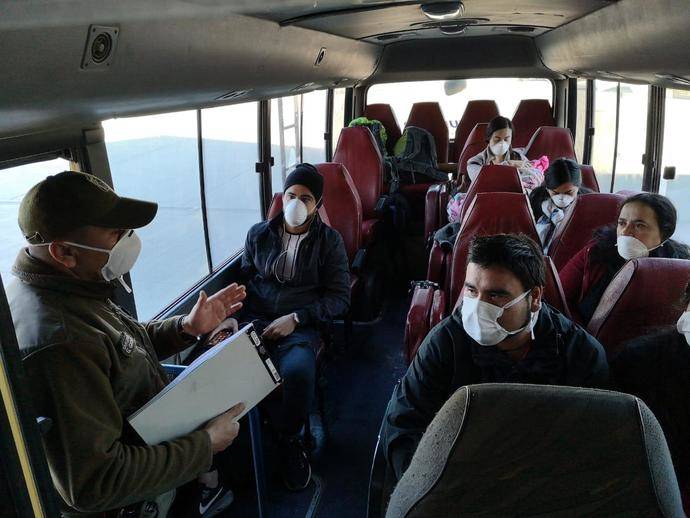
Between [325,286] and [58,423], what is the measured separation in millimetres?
2055

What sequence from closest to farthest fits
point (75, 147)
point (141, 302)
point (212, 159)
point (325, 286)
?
point (75, 147) → point (325, 286) → point (141, 302) → point (212, 159)

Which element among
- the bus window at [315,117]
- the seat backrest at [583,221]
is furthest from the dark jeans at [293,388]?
the bus window at [315,117]

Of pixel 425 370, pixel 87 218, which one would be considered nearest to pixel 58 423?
pixel 87 218

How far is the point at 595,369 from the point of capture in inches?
71.3

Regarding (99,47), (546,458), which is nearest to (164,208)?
(99,47)

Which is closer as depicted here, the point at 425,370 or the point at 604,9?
the point at 425,370

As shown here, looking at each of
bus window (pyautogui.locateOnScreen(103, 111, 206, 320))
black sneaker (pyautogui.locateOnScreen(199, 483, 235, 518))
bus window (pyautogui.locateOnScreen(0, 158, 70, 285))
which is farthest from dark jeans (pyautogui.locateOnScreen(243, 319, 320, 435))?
bus window (pyautogui.locateOnScreen(103, 111, 206, 320))

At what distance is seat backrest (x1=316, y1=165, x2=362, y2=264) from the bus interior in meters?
0.02

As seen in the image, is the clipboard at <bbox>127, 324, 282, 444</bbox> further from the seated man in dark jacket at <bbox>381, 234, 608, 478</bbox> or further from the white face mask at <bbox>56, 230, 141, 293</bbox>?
the seated man in dark jacket at <bbox>381, 234, 608, 478</bbox>

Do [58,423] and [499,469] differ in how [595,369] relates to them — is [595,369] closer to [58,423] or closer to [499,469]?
[499,469]

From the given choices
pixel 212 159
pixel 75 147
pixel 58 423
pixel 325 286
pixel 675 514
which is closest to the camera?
pixel 675 514

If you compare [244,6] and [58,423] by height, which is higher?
[244,6]

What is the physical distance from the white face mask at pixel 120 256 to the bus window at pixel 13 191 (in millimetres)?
511

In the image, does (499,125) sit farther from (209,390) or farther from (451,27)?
(209,390)
